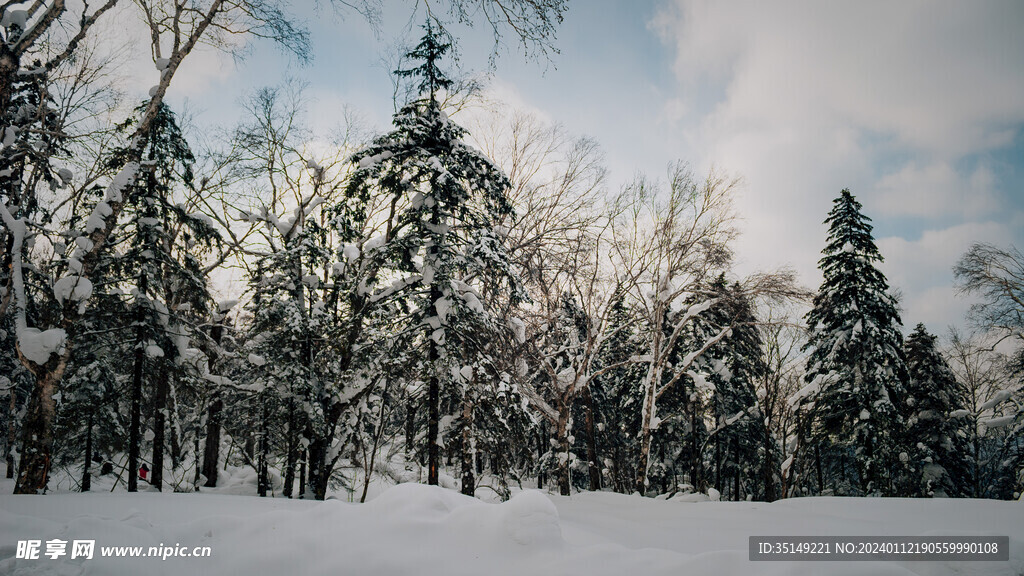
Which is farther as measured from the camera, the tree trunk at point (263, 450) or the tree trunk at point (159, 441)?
the tree trunk at point (263, 450)

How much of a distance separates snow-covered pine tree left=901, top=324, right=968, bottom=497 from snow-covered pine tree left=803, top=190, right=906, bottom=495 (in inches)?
192

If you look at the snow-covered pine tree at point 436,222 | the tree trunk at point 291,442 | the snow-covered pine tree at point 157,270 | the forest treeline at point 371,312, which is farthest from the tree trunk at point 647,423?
the snow-covered pine tree at point 157,270

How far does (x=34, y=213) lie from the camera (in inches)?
530

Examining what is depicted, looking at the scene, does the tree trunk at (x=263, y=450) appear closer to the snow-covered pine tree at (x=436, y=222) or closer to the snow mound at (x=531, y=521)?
the snow-covered pine tree at (x=436, y=222)

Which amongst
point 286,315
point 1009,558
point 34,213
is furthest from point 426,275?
point 34,213

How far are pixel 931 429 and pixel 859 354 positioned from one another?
9166 mm

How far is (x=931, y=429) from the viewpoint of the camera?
2167 centimetres

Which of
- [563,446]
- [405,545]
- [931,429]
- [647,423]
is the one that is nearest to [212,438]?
[563,446]

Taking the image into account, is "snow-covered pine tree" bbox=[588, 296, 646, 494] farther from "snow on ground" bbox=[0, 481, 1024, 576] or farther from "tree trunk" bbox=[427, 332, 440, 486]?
"snow on ground" bbox=[0, 481, 1024, 576]

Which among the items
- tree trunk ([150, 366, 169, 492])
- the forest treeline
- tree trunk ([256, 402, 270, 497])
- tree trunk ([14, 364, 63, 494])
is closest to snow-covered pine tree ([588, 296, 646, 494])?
the forest treeline

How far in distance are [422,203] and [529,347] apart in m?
5.68

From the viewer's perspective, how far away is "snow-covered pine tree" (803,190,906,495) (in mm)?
17031

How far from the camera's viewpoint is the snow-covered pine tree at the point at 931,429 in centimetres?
2109

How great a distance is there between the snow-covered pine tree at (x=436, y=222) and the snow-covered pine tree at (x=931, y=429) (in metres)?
23.3
